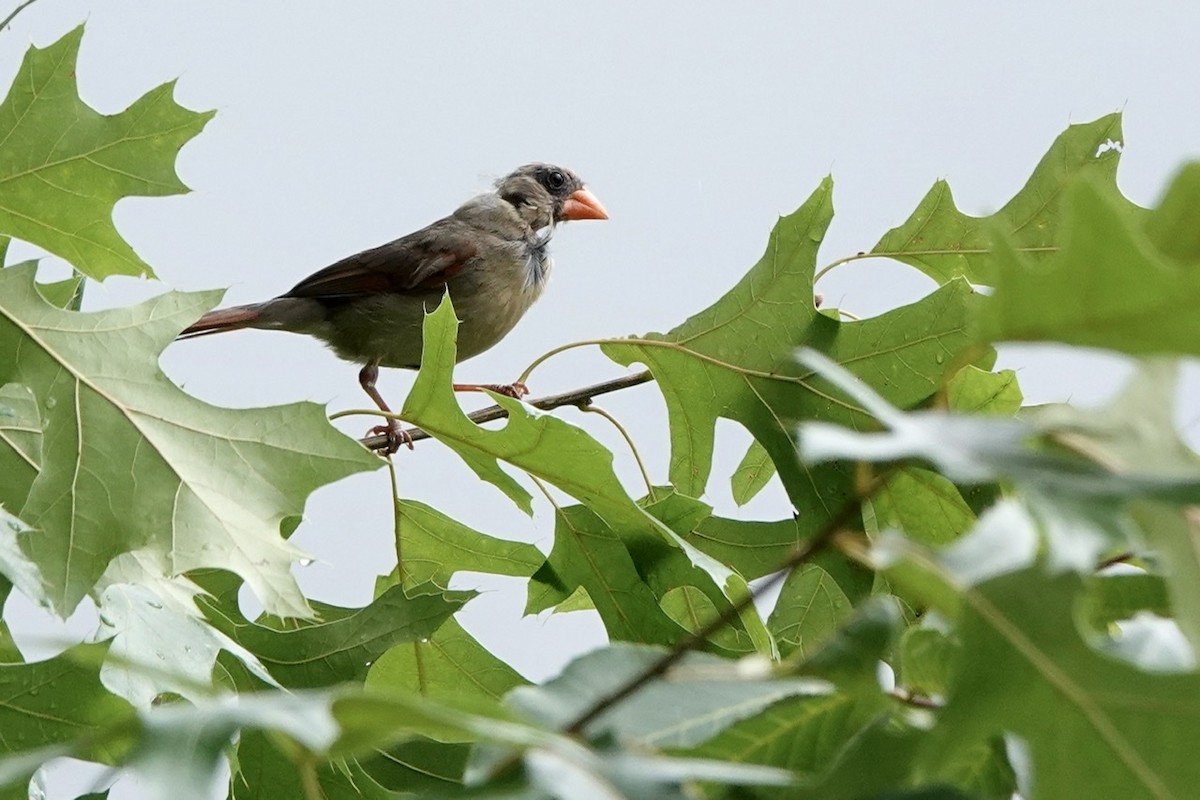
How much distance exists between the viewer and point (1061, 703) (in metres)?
0.76

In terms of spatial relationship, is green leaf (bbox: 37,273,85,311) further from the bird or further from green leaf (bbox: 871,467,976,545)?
the bird

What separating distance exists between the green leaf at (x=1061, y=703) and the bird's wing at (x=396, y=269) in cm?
341

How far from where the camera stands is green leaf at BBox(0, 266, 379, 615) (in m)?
1.57

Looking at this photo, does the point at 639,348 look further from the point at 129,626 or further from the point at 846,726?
the point at 846,726

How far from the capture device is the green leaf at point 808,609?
2.17m

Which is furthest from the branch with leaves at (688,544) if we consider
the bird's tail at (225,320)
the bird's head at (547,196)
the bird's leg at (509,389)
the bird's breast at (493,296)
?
the bird's head at (547,196)

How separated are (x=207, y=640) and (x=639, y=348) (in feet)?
2.81

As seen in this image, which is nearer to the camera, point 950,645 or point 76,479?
point 950,645

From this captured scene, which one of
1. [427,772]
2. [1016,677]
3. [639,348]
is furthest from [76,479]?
[1016,677]

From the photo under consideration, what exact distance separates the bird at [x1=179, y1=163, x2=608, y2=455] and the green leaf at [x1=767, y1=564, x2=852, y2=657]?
1.98 m

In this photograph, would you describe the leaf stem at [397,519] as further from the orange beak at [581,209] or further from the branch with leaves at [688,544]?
the orange beak at [581,209]

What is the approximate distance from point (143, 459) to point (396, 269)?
2.51 m

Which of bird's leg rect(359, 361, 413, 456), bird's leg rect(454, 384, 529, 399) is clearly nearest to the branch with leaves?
bird's leg rect(359, 361, 413, 456)

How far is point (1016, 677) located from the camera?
2.50 feet
